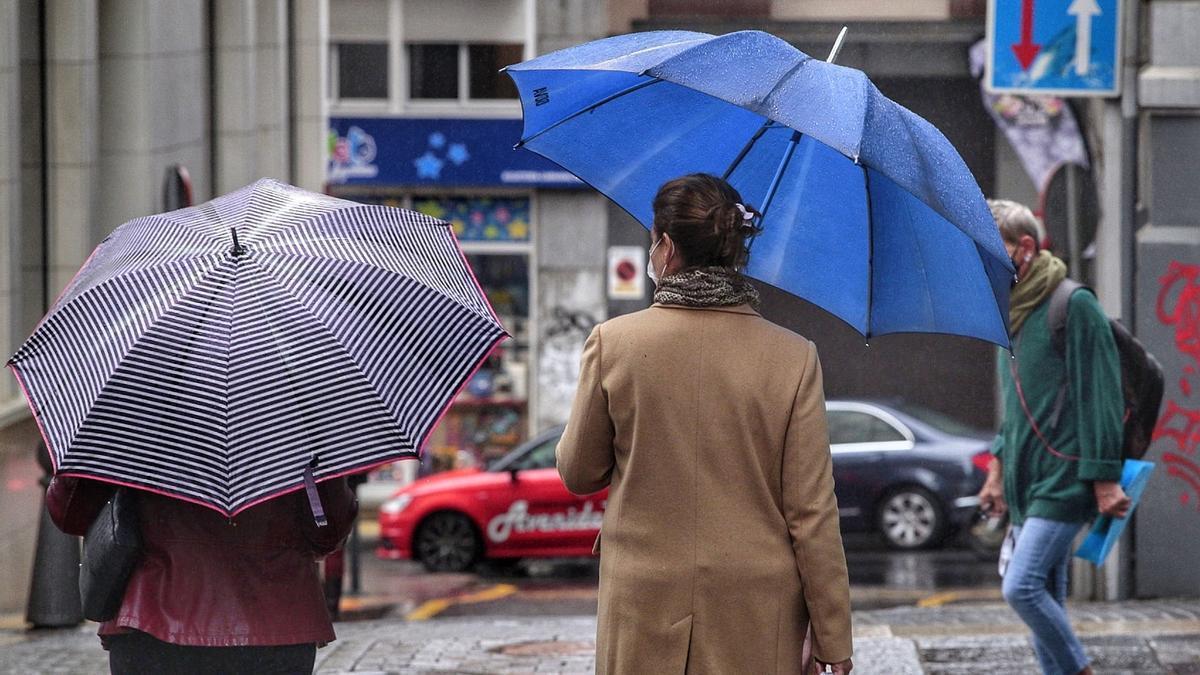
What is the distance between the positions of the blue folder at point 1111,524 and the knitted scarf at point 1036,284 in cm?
64

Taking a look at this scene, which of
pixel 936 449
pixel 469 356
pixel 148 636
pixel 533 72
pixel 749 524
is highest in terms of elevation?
pixel 533 72

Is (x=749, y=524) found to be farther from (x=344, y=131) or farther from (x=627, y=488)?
(x=344, y=131)

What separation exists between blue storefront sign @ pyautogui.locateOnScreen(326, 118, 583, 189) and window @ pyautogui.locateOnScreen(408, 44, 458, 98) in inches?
18.3

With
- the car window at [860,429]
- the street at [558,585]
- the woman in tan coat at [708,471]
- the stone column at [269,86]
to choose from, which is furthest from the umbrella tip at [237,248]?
the stone column at [269,86]

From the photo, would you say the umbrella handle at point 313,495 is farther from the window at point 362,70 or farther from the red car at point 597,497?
the window at point 362,70

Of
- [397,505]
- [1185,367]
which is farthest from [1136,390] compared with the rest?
[397,505]

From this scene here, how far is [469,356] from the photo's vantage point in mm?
3703

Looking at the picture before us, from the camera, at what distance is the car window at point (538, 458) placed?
1449 cm

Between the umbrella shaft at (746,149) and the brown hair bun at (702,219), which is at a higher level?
the umbrella shaft at (746,149)

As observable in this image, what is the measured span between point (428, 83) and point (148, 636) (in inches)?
660

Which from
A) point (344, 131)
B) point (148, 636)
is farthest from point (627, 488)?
point (344, 131)

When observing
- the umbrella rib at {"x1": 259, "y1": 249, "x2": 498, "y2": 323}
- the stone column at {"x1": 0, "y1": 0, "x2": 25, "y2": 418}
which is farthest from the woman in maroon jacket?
the stone column at {"x1": 0, "y1": 0, "x2": 25, "y2": 418}

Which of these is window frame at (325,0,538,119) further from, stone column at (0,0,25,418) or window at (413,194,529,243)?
stone column at (0,0,25,418)

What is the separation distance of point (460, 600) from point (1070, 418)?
7.59 metres
